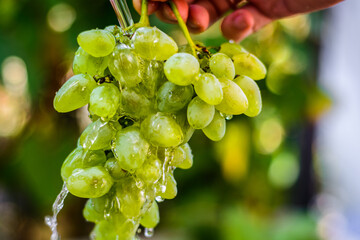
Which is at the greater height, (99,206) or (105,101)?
(105,101)

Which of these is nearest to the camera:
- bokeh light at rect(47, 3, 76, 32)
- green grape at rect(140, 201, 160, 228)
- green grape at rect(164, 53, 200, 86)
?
green grape at rect(164, 53, 200, 86)

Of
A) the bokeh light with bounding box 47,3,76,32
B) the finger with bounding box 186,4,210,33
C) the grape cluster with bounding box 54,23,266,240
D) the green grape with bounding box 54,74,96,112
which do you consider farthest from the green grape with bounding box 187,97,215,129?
the bokeh light with bounding box 47,3,76,32

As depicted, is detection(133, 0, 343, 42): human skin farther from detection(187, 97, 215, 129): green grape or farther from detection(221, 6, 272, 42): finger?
detection(187, 97, 215, 129): green grape

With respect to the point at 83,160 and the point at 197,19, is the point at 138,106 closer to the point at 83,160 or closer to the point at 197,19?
the point at 83,160

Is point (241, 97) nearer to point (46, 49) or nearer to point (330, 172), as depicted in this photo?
point (46, 49)

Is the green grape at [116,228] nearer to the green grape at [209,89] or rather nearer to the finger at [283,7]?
the green grape at [209,89]

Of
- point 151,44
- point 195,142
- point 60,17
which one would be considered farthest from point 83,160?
point 195,142

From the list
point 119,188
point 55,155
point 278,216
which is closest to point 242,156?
point 278,216
